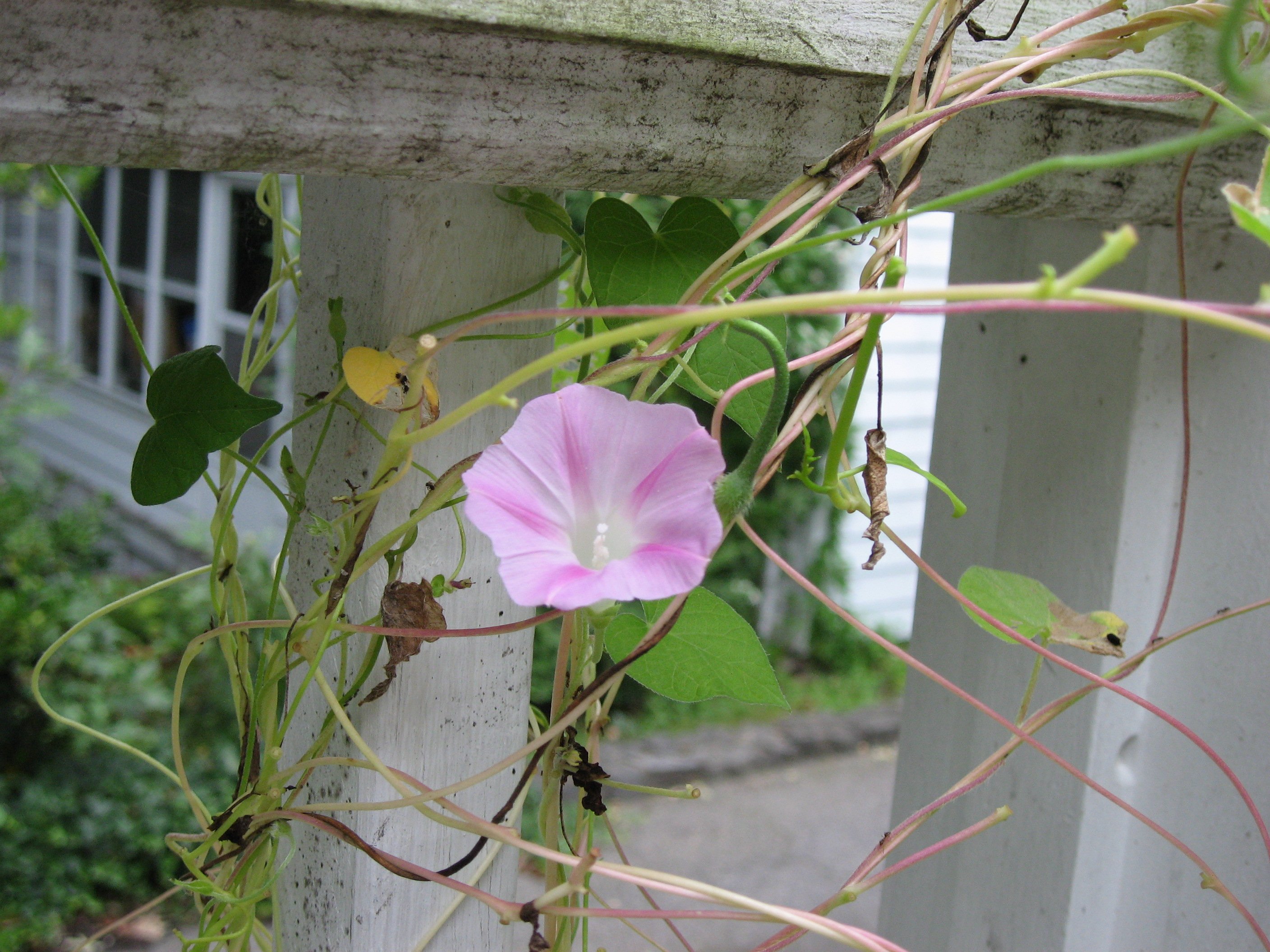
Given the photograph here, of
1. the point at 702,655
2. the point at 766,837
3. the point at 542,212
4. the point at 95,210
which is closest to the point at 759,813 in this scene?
Answer: the point at 766,837

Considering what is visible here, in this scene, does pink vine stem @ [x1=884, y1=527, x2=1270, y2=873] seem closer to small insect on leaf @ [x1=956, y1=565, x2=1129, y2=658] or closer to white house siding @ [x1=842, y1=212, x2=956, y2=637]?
small insect on leaf @ [x1=956, y1=565, x2=1129, y2=658]

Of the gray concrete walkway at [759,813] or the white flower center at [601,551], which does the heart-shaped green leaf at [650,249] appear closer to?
the white flower center at [601,551]

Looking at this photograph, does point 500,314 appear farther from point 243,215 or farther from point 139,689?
point 139,689

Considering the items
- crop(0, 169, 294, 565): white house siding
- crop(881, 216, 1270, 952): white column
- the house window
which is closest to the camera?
crop(881, 216, 1270, 952): white column

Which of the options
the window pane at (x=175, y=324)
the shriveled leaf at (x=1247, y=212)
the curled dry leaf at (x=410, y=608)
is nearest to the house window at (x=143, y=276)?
the window pane at (x=175, y=324)

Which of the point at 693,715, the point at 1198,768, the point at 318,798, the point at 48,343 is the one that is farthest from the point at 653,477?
the point at 48,343

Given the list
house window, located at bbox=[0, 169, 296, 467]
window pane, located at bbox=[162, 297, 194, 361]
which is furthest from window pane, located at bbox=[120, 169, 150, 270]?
window pane, located at bbox=[162, 297, 194, 361]
